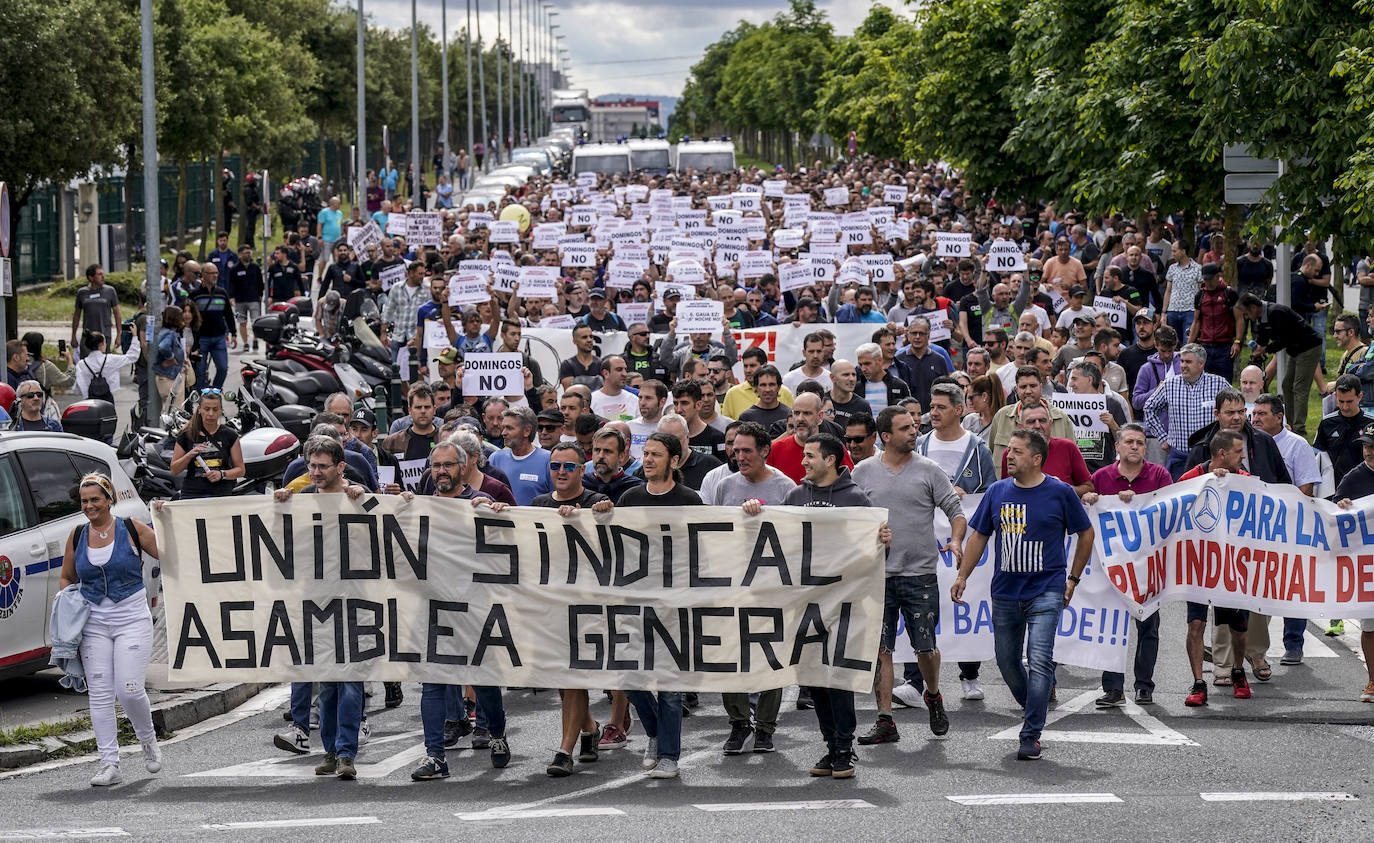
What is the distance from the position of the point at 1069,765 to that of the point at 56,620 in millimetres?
5168

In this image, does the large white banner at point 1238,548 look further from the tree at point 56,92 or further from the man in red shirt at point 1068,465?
the tree at point 56,92

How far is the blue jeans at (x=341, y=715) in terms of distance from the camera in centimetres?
967

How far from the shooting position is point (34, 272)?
39.8 meters

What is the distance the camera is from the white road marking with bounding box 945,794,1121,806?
29.0ft

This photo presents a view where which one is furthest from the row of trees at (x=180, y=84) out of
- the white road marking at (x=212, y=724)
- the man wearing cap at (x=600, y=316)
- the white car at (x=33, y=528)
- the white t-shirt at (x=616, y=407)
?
the white road marking at (x=212, y=724)

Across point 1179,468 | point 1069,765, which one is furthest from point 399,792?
point 1179,468

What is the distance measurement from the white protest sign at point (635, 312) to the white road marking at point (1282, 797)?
44.4 feet

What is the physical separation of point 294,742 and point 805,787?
2.81 metres

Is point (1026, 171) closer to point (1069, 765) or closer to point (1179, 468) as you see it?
point (1179, 468)

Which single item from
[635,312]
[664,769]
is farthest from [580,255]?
[664,769]

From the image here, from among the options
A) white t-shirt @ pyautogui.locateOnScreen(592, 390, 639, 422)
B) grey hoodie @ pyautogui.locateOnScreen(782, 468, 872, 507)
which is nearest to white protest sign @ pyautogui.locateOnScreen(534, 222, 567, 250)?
white t-shirt @ pyautogui.locateOnScreen(592, 390, 639, 422)

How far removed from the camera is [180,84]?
40.3m

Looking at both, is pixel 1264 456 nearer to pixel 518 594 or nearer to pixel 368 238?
pixel 518 594

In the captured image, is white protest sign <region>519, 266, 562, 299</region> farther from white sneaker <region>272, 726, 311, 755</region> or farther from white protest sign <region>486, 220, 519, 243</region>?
white sneaker <region>272, 726, 311, 755</region>
